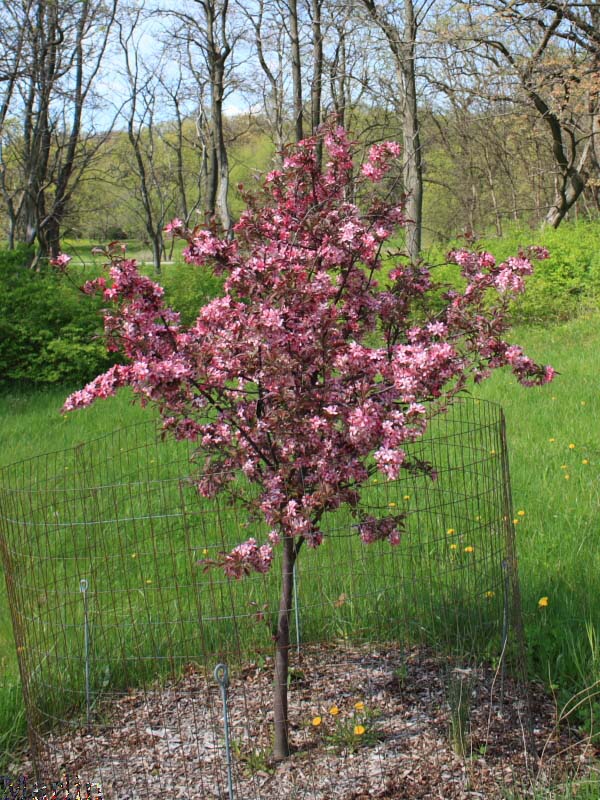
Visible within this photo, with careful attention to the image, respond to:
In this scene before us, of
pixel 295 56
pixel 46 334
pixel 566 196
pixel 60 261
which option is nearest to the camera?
pixel 60 261

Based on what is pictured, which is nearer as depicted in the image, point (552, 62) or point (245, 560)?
point (245, 560)

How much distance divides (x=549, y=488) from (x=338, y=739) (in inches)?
118

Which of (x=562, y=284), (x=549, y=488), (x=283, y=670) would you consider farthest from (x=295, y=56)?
(x=283, y=670)

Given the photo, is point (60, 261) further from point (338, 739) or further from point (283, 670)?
point (338, 739)

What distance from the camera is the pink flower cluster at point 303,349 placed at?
102 inches

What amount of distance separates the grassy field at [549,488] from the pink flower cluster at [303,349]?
121cm

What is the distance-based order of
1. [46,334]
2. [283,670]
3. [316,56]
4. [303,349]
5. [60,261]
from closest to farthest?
[303,349] → [60,261] → [283,670] → [46,334] → [316,56]

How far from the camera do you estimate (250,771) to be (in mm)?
2898

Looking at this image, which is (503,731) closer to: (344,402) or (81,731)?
(344,402)

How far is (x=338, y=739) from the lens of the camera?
9.83ft

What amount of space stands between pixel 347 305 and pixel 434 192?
2950cm

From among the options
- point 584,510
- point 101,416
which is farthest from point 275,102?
point 584,510

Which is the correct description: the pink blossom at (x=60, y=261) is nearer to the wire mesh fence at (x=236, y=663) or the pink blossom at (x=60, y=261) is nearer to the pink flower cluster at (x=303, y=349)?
the pink flower cluster at (x=303, y=349)

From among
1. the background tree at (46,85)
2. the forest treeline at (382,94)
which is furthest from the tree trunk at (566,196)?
the background tree at (46,85)
